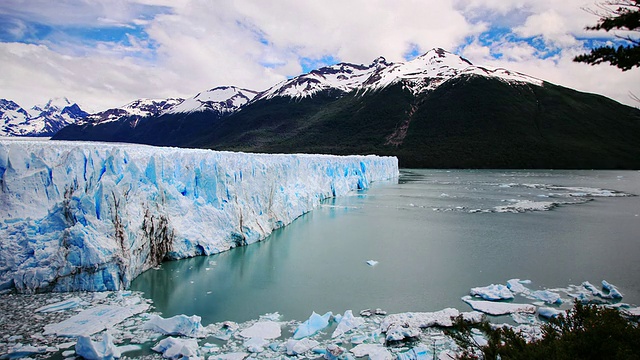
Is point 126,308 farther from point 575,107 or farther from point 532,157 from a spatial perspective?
point 575,107

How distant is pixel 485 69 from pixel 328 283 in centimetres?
7037

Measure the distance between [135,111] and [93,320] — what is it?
438 ft

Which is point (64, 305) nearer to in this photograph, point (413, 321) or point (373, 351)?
point (373, 351)

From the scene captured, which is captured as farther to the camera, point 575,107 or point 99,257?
point 575,107

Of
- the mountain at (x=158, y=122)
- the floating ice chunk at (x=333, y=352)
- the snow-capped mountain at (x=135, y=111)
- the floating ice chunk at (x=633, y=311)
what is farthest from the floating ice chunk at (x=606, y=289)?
the snow-capped mountain at (x=135, y=111)

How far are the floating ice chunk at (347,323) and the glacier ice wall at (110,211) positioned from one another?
341 cm

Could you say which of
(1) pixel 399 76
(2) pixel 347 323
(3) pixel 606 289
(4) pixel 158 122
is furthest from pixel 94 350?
(4) pixel 158 122

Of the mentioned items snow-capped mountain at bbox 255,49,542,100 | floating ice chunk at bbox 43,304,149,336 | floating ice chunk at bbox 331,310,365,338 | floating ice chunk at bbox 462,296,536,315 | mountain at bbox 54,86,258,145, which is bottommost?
floating ice chunk at bbox 462,296,536,315

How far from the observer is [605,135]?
46.6 metres

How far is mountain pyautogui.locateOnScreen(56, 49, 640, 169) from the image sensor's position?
4406 centimetres

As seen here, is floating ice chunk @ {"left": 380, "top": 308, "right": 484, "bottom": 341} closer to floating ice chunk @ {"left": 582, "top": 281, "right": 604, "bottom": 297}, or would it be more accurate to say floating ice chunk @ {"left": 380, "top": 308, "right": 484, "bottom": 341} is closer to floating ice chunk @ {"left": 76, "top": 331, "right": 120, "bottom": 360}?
floating ice chunk @ {"left": 582, "top": 281, "right": 604, "bottom": 297}

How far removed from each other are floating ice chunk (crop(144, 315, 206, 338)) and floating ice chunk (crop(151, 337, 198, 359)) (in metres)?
0.24

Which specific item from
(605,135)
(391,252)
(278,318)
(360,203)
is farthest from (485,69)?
(278,318)

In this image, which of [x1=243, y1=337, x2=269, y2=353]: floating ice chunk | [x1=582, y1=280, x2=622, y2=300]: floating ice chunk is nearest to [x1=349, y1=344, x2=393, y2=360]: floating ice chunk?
[x1=243, y1=337, x2=269, y2=353]: floating ice chunk
